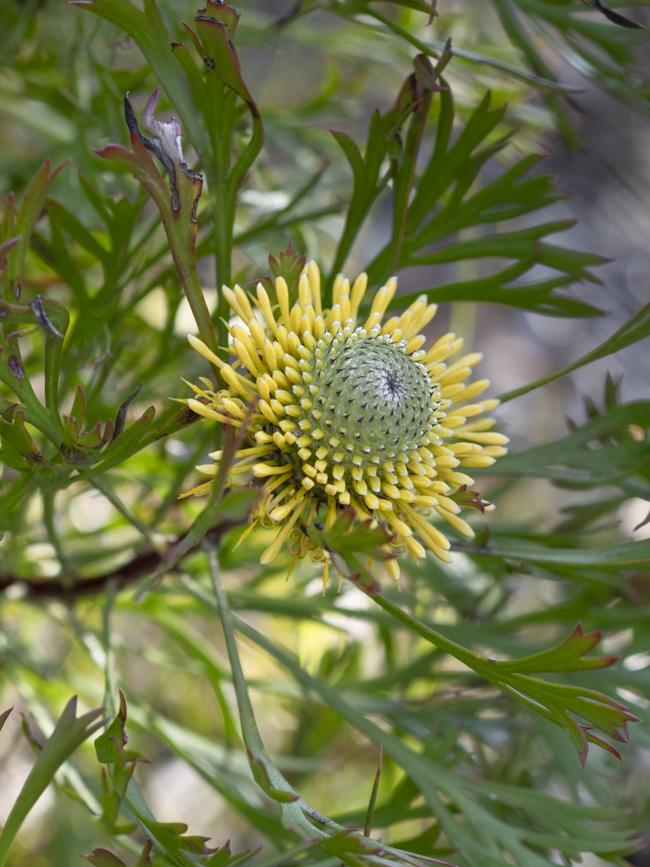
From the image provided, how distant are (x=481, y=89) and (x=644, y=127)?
119 cm

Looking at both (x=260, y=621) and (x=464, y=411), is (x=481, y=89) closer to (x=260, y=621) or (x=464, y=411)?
(x=464, y=411)

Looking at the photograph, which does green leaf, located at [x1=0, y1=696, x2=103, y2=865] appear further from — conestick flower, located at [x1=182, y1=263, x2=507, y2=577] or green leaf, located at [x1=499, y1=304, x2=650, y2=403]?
green leaf, located at [x1=499, y1=304, x2=650, y2=403]

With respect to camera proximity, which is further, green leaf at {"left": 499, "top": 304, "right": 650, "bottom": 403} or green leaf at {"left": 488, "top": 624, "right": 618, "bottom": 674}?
green leaf at {"left": 499, "top": 304, "right": 650, "bottom": 403}

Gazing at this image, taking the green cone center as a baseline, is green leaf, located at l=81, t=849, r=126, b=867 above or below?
below

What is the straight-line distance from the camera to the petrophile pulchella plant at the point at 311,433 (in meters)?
0.50

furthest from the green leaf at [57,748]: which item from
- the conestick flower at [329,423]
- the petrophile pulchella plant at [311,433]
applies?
the conestick flower at [329,423]

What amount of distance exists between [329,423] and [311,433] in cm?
1

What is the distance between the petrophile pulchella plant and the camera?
0.50 meters

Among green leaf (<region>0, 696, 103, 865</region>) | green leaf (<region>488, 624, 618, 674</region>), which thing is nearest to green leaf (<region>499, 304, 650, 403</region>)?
green leaf (<region>488, 624, 618, 674</region>)

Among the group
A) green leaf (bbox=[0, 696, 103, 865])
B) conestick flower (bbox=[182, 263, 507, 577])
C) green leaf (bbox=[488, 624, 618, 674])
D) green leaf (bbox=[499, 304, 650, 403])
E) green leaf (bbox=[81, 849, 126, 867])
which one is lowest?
green leaf (bbox=[81, 849, 126, 867])

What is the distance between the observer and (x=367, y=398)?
0.52 m

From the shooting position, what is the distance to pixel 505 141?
663 millimetres

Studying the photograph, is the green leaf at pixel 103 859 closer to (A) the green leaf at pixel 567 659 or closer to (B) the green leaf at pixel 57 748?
(B) the green leaf at pixel 57 748

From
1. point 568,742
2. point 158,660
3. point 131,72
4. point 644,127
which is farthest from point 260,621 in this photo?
point 644,127
